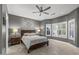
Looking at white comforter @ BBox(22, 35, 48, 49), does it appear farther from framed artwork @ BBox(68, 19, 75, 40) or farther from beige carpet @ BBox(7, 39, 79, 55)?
framed artwork @ BBox(68, 19, 75, 40)

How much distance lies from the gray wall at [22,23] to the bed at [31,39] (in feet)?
0.39

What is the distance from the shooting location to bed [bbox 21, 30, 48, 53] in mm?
1912

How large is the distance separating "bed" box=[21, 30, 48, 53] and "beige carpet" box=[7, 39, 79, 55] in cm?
10

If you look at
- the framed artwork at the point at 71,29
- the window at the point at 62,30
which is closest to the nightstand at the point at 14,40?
the window at the point at 62,30

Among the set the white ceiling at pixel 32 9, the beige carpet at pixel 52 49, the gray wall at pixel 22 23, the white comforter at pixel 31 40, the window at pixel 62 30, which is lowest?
the beige carpet at pixel 52 49

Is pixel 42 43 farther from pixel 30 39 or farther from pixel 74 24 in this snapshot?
pixel 74 24

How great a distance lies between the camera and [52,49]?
6.47 ft

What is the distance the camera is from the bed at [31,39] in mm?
1912

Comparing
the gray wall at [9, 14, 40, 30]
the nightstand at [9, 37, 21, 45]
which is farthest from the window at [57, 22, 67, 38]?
Answer: the nightstand at [9, 37, 21, 45]

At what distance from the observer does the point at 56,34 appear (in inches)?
79.9

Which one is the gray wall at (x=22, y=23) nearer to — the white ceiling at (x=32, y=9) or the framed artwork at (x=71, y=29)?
the white ceiling at (x=32, y=9)

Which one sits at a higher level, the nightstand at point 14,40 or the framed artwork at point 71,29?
the framed artwork at point 71,29

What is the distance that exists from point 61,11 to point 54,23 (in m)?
0.33
